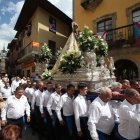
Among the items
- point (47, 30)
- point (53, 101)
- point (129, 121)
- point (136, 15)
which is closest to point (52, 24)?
point (47, 30)

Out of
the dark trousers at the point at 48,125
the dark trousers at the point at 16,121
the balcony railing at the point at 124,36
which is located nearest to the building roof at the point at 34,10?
the balcony railing at the point at 124,36

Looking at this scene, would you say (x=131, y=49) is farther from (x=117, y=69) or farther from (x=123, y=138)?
(x=123, y=138)

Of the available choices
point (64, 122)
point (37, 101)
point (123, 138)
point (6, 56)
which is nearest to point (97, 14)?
point (37, 101)

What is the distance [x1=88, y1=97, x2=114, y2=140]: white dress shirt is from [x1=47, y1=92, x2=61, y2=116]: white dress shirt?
8.60 ft

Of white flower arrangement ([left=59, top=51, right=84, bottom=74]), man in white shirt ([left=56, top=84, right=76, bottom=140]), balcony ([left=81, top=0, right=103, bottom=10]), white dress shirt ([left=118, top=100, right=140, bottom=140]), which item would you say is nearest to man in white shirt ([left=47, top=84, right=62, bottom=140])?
man in white shirt ([left=56, top=84, right=76, bottom=140])

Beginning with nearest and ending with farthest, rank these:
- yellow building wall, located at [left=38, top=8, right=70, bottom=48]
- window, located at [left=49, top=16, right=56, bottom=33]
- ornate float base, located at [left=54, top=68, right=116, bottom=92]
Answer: ornate float base, located at [left=54, top=68, right=116, bottom=92], yellow building wall, located at [left=38, top=8, right=70, bottom=48], window, located at [left=49, top=16, right=56, bottom=33]

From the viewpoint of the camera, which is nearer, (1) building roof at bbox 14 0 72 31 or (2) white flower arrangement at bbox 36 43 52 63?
(2) white flower arrangement at bbox 36 43 52 63

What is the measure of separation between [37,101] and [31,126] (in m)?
1.31

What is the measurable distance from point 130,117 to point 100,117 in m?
0.78

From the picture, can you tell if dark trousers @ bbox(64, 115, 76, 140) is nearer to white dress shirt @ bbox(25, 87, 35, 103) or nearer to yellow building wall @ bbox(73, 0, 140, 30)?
white dress shirt @ bbox(25, 87, 35, 103)

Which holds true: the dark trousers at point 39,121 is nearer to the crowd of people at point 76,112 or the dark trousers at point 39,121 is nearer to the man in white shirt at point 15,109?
the crowd of people at point 76,112

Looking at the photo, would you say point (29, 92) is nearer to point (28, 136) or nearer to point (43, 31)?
point (28, 136)

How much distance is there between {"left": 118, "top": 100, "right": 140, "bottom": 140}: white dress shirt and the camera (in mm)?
4109

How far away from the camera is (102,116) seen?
4789 mm
